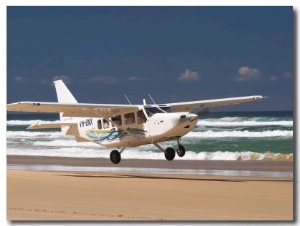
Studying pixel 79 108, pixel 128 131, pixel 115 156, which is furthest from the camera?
pixel 115 156

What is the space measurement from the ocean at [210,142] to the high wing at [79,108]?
0.51 meters

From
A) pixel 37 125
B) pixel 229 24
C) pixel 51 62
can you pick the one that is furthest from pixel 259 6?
pixel 37 125

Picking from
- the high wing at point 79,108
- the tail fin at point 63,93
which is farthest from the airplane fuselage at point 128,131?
the tail fin at point 63,93

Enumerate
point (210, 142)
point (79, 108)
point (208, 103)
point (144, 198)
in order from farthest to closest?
point (210, 142) < point (208, 103) < point (79, 108) < point (144, 198)

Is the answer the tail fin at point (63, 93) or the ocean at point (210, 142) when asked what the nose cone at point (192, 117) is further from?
the tail fin at point (63, 93)

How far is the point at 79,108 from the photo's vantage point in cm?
1566

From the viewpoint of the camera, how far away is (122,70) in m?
12.5

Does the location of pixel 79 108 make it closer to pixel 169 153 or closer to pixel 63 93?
pixel 63 93

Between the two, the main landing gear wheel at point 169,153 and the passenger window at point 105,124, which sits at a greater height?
the passenger window at point 105,124

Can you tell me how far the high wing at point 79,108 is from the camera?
14141mm

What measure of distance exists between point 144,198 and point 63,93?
2651mm

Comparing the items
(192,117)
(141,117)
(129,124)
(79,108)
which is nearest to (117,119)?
(129,124)

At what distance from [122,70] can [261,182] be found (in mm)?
3776

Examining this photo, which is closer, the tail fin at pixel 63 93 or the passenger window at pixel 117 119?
the tail fin at pixel 63 93
